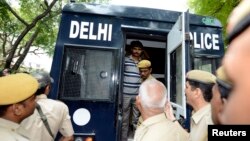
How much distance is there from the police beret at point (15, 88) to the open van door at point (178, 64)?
6.32ft

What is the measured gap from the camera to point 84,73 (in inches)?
153

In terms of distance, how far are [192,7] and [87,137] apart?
10415 millimetres

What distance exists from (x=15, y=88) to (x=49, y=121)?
1.06 metres

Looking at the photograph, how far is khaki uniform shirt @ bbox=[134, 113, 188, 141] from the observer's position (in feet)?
6.83

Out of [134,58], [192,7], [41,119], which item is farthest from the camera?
[192,7]

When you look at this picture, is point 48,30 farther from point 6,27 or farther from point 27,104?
Result: point 27,104

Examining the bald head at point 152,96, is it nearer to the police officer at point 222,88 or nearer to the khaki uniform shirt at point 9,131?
the police officer at point 222,88

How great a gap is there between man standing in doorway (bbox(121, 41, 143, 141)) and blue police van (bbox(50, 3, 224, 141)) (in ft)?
2.84

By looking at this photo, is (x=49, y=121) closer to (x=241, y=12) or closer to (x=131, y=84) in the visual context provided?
(x=131, y=84)

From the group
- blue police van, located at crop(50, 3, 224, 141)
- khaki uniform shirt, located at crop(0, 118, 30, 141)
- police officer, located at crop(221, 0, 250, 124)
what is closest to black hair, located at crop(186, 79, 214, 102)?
blue police van, located at crop(50, 3, 224, 141)

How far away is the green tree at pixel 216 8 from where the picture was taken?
11.0 m

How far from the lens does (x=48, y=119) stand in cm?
287

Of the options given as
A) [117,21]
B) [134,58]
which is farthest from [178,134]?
[134,58]

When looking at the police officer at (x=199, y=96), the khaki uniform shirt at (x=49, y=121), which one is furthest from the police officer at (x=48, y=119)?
the police officer at (x=199, y=96)
